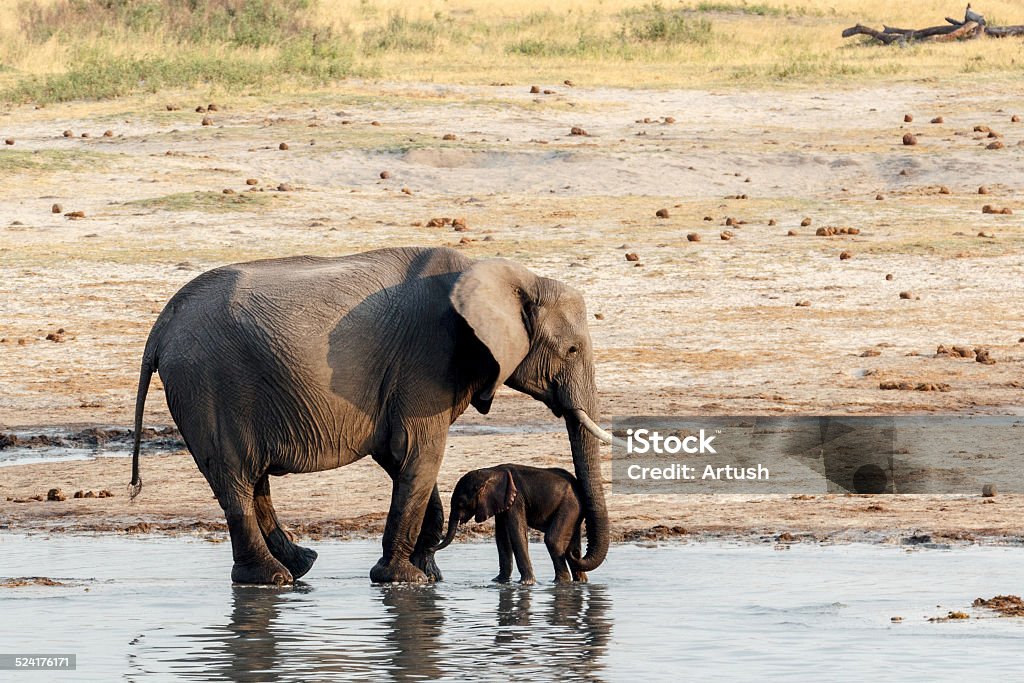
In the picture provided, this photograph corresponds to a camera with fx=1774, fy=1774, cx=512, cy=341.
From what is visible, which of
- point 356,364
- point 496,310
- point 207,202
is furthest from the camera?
point 207,202

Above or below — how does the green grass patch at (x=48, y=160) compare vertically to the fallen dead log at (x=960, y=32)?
below

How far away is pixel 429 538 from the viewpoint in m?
9.45

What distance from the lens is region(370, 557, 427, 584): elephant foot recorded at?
912 cm

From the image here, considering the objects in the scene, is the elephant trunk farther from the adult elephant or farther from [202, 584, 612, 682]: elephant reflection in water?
[202, 584, 612, 682]: elephant reflection in water

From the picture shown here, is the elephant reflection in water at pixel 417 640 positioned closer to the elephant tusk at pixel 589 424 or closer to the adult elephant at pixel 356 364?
the adult elephant at pixel 356 364

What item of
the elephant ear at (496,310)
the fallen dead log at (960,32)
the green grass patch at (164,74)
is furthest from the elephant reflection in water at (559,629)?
the fallen dead log at (960,32)

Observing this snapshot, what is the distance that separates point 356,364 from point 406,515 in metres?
0.81

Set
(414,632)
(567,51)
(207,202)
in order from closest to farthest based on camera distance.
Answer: (414,632), (207,202), (567,51)

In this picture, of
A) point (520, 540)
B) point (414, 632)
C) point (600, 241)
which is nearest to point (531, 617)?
point (414, 632)

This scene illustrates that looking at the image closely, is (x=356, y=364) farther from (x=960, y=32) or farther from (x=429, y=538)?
(x=960, y=32)
